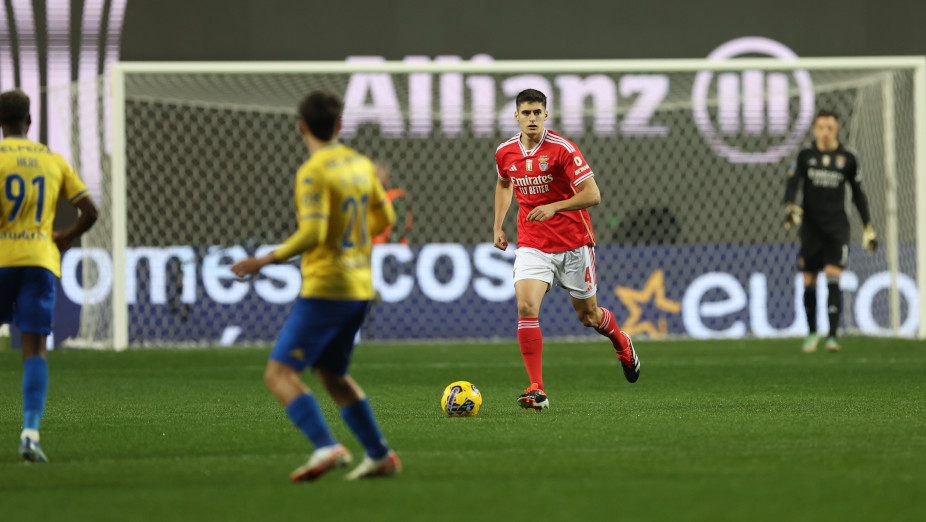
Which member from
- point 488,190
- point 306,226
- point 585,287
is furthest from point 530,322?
point 488,190

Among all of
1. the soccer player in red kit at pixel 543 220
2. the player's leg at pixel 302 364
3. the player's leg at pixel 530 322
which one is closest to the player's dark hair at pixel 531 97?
the soccer player in red kit at pixel 543 220

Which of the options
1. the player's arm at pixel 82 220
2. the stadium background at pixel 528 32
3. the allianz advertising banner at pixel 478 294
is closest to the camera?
the player's arm at pixel 82 220

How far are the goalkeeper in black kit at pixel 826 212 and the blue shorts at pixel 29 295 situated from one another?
7.31 meters

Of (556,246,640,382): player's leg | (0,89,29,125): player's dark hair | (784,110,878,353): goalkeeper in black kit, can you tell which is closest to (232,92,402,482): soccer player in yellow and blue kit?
(0,89,29,125): player's dark hair

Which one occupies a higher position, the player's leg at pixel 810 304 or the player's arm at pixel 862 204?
the player's arm at pixel 862 204

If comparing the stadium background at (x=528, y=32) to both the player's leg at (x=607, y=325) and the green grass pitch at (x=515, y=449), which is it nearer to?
the green grass pitch at (x=515, y=449)

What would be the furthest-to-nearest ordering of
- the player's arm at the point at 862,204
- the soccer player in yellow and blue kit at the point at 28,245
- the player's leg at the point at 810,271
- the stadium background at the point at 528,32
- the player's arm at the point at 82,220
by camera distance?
→ the stadium background at the point at 528,32 → the player's leg at the point at 810,271 → the player's arm at the point at 862,204 → the player's arm at the point at 82,220 → the soccer player in yellow and blue kit at the point at 28,245

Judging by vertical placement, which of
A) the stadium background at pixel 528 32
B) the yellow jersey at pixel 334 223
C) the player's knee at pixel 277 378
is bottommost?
the player's knee at pixel 277 378

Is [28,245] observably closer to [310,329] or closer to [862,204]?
[310,329]

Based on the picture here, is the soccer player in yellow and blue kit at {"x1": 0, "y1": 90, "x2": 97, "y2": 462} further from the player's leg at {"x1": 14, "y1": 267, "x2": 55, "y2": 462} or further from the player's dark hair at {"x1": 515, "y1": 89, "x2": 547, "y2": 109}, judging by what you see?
the player's dark hair at {"x1": 515, "y1": 89, "x2": 547, "y2": 109}

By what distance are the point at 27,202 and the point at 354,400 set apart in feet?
5.47

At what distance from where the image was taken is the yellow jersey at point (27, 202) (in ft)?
16.4

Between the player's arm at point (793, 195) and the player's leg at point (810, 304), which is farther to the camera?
the player's leg at point (810, 304)

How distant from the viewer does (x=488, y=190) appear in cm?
1441
